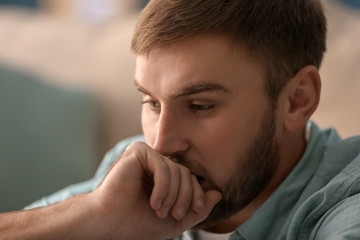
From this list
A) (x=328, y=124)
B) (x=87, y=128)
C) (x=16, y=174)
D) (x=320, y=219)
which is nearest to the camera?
(x=320, y=219)

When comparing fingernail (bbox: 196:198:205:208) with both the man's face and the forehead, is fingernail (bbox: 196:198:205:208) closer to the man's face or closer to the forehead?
the man's face

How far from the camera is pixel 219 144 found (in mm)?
936

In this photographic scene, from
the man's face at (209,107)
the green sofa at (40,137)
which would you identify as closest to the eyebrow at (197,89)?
the man's face at (209,107)

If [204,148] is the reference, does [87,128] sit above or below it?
below

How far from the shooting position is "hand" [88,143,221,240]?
86 cm

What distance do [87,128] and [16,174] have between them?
0.29 meters

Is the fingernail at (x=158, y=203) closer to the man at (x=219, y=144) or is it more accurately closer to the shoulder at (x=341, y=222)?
the man at (x=219, y=144)

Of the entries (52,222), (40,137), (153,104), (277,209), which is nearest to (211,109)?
(153,104)

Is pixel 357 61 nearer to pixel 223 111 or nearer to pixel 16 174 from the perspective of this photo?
pixel 223 111

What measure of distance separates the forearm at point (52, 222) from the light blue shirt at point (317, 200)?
0.29 metres

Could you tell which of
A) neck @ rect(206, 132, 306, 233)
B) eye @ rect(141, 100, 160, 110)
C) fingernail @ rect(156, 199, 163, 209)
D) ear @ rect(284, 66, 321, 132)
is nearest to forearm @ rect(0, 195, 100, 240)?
fingernail @ rect(156, 199, 163, 209)

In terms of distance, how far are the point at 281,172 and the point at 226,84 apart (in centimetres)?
25

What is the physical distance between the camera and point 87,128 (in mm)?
1848

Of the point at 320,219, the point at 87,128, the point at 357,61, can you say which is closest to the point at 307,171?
the point at 320,219
